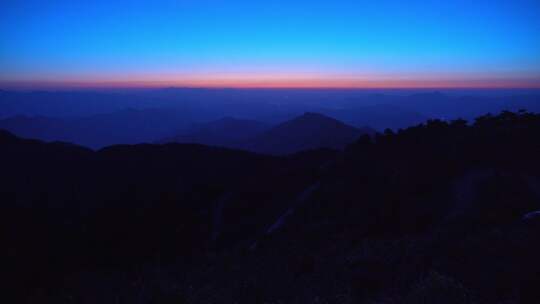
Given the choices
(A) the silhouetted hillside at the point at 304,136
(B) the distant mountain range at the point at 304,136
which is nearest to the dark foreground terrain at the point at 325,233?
(B) the distant mountain range at the point at 304,136

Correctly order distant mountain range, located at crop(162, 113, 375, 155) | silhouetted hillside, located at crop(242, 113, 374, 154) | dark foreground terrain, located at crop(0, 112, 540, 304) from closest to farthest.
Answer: dark foreground terrain, located at crop(0, 112, 540, 304)
distant mountain range, located at crop(162, 113, 375, 155)
silhouetted hillside, located at crop(242, 113, 374, 154)

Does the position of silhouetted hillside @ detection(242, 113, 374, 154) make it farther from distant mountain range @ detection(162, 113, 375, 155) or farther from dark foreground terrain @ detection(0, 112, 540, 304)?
dark foreground terrain @ detection(0, 112, 540, 304)

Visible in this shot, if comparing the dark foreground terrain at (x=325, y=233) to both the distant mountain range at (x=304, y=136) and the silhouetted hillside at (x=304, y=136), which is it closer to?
the distant mountain range at (x=304, y=136)

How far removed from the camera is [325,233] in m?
14.6

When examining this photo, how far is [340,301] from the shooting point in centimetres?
604

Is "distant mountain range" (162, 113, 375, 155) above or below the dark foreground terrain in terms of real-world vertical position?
below

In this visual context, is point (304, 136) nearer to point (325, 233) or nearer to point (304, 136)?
point (304, 136)

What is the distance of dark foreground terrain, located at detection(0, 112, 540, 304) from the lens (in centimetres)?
704

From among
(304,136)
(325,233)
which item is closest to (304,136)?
(304,136)

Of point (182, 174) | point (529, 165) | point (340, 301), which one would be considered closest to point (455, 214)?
point (529, 165)

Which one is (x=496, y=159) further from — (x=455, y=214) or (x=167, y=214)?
(x=167, y=214)

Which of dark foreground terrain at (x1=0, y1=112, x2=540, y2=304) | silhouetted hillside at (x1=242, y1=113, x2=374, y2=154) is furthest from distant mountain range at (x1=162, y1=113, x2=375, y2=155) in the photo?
dark foreground terrain at (x1=0, y1=112, x2=540, y2=304)

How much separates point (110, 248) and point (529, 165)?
19.2 m

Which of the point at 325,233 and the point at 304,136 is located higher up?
the point at 325,233
